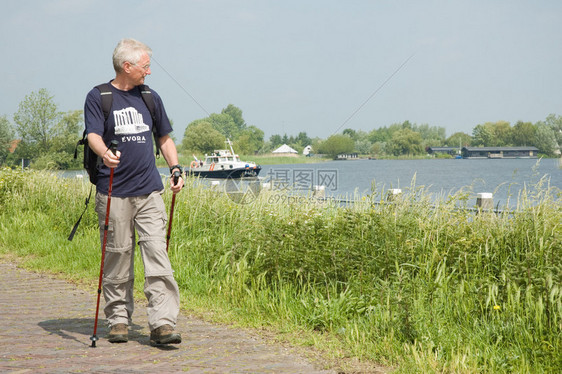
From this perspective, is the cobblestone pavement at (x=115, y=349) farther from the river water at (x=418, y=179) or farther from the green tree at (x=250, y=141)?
the green tree at (x=250, y=141)

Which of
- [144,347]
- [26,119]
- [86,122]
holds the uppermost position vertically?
[26,119]

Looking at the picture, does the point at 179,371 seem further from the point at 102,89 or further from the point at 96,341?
the point at 102,89

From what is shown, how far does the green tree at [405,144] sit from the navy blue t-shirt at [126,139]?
109 meters

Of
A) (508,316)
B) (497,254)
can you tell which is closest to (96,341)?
(508,316)

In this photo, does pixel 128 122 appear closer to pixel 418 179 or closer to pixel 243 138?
pixel 418 179

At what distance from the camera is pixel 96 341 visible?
4.19 m

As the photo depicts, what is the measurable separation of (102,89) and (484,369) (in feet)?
10.3

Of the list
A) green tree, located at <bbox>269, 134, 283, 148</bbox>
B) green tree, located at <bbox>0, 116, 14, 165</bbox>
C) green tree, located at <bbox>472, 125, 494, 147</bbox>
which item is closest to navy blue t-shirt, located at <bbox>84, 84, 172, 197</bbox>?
green tree, located at <bbox>0, 116, 14, 165</bbox>

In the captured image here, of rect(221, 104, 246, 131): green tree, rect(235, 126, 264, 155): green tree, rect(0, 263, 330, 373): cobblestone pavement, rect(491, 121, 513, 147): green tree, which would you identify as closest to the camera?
rect(0, 263, 330, 373): cobblestone pavement

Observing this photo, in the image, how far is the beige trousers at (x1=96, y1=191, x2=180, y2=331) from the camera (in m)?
4.12

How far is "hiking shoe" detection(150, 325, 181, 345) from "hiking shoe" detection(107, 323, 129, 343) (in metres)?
0.29

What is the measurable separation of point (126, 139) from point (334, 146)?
98413 millimetres

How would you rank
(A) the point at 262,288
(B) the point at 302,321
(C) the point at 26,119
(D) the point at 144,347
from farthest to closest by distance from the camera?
1. (C) the point at 26,119
2. (A) the point at 262,288
3. (B) the point at 302,321
4. (D) the point at 144,347

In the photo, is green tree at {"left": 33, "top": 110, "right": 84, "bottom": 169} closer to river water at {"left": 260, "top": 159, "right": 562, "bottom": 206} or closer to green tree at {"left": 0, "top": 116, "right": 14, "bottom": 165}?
green tree at {"left": 0, "top": 116, "right": 14, "bottom": 165}
